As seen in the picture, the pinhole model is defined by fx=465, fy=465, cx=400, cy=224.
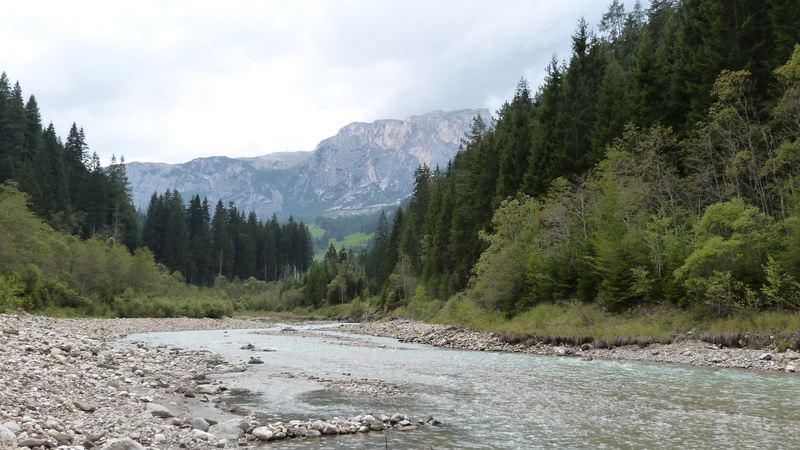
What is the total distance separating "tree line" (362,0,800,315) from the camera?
23.9 metres

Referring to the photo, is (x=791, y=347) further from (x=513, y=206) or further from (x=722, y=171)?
(x=513, y=206)

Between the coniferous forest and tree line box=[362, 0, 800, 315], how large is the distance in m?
0.12

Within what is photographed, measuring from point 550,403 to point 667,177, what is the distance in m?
23.9

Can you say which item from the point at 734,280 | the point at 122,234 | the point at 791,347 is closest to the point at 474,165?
the point at 734,280

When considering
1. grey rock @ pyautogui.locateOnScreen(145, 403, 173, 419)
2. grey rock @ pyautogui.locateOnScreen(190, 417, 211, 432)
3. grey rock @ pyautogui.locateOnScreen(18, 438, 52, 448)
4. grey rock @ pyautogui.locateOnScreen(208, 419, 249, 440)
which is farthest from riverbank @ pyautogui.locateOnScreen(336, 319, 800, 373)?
grey rock @ pyautogui.locateOnScreen(18, 438, 52, 448)

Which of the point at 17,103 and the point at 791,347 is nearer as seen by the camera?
the point at 791,347

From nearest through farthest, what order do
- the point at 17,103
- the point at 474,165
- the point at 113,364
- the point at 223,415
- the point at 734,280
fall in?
the point at 223,415, the point at 113,364, the point at 734,280, the point at 474,165, the point at 17,103

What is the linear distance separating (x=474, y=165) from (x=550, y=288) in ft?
101

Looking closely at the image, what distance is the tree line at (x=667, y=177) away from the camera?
2386cm

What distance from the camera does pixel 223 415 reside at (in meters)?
11.7

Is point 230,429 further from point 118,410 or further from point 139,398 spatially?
point 139,398

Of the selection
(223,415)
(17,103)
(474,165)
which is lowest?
(223,415)

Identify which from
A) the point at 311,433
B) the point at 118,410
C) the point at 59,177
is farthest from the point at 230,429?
the point at 59,177

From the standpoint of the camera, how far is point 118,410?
10633 millimetres
